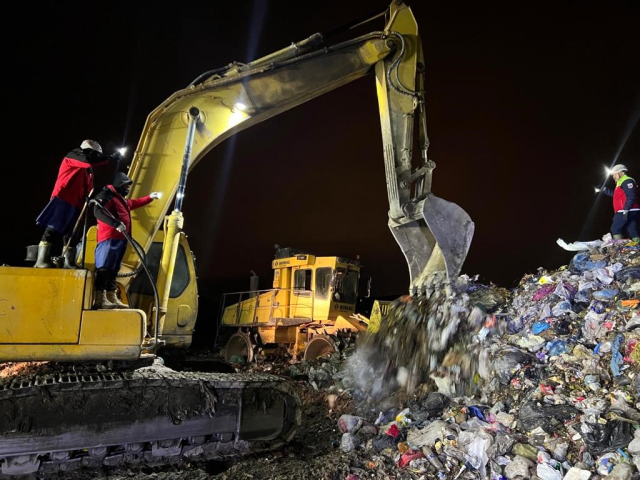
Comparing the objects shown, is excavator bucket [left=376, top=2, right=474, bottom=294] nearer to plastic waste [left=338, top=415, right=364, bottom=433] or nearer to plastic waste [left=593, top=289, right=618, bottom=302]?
plastic waste [left=593, top=289, right=618, bottom=302]

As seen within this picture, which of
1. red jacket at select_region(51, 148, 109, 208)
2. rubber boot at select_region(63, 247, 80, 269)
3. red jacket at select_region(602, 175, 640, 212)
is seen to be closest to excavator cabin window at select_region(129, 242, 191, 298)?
rubber boot at select_region(63, 247, 80, 269)

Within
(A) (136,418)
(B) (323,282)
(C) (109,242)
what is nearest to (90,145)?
(C) (109,242)

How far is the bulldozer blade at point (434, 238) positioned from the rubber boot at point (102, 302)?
322 cm

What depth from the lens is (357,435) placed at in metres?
4.73

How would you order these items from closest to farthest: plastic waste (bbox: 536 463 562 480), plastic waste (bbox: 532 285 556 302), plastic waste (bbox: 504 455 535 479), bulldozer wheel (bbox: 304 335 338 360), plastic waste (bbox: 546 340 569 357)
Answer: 1. plastic waste (bbox: 536 463 562 480)
2. plastic waste (bbox: 504 455 535 479)
3. plastic waste (bbox: 546 340 569 357)
4. plastic waste (bbox: 532 285 556 302)
5. bulldozer wheel (bbox: 304 335 338 360)

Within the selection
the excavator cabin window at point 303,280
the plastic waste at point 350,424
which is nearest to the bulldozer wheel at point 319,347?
the excavator cabin window at point 303,280

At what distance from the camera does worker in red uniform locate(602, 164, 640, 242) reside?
6.58 m

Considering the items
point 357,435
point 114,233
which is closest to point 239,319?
point 357,435

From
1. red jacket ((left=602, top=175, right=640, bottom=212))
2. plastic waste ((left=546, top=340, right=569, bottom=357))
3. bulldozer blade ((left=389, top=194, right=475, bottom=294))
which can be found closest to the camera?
plastic waste ((left=546, top=340, right=569, bottom=357))

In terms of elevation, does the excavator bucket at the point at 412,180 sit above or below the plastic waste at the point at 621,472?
above

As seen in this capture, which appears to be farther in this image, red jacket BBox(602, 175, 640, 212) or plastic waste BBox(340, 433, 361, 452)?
red jacket BBox(602, 175, 640, 212)

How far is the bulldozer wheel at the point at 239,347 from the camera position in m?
11.6

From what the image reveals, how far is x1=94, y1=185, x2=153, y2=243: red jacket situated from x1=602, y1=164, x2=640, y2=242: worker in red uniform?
21.8ft

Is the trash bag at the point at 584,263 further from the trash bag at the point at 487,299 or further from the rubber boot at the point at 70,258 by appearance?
the rubber boot at the point at 70,258
